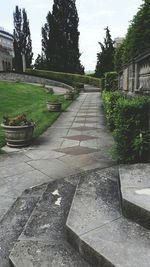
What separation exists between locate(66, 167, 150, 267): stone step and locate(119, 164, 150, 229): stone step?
0.29ft

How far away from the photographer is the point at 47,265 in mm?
2115

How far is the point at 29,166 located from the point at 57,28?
4311 centimetres

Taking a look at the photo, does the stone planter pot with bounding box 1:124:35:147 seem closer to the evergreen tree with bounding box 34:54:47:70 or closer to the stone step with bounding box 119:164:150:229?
the stone step with bounding box 119:164:150:229

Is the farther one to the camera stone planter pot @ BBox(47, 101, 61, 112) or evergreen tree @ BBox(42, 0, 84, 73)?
evergreen tree @ BBox(42, 0, 84, 73)

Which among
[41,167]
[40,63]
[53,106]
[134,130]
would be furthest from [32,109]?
[40,63]

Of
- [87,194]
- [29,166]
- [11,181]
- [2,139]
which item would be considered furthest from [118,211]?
[2,139]

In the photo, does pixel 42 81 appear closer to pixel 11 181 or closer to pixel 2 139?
pixel 2 139

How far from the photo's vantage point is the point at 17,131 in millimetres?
6012

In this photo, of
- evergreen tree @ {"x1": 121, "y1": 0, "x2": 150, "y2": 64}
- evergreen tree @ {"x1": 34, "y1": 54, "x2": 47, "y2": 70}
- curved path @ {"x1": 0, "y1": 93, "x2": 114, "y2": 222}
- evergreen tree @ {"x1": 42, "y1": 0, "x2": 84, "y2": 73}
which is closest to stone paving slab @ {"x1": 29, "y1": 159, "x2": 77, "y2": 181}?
curved path @ {"x1": 0, "y1": 93, "x2": 114, "y2": 222}

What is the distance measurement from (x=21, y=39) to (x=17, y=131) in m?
52.4

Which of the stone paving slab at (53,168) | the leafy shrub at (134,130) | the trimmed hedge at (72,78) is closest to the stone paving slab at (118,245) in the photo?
the leafy shrub at (134,130)

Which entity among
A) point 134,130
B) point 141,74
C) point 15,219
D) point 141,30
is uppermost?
point 141,30

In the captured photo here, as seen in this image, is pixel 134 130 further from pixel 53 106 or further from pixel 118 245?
pixel 53 106

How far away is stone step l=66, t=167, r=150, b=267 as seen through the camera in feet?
6.60
